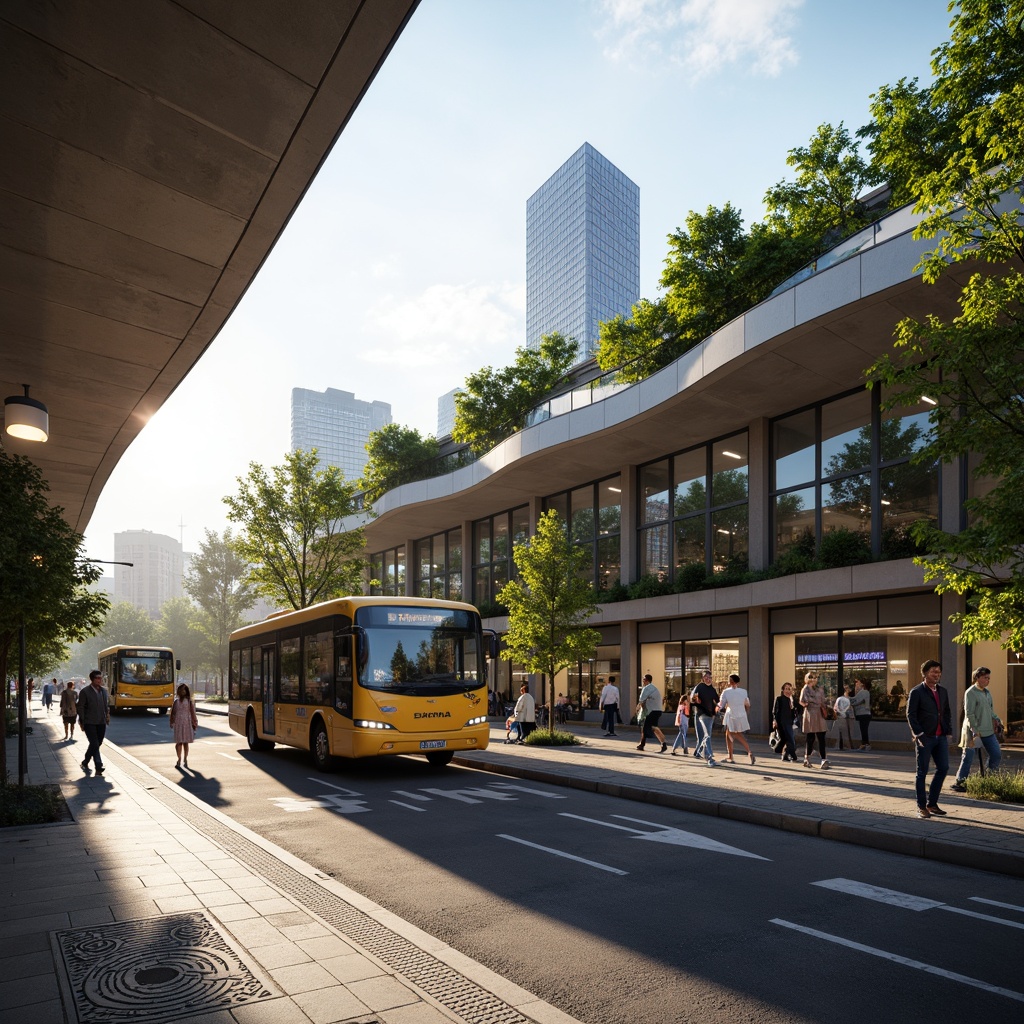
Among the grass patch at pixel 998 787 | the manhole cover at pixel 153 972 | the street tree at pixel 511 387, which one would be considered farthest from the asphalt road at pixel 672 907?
the street tree at pixel 511 387

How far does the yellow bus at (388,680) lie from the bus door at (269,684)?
1.69 metres

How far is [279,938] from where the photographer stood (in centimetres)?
527

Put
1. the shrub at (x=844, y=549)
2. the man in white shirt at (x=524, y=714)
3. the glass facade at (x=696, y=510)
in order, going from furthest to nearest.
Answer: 1. the glass facade at (x=696, y=510)
2. the man in white shirt at (x=524, y=714)
3. the shrub at (x=844, y=549)

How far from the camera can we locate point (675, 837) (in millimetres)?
9469

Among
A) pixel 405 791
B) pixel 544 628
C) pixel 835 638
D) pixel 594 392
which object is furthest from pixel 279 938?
pixel 594 392

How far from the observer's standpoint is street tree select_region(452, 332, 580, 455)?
139 ft

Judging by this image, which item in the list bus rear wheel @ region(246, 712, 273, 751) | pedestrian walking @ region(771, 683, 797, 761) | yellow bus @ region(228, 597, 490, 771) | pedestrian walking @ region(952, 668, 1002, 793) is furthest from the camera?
bus rear wheel @ region(246, 712, 273, 751)

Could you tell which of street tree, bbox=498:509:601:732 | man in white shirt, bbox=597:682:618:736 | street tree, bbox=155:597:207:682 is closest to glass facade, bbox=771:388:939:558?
man in white shirt, bbox=597:682:618:736

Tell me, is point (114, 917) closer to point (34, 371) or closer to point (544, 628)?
point (34, 371)

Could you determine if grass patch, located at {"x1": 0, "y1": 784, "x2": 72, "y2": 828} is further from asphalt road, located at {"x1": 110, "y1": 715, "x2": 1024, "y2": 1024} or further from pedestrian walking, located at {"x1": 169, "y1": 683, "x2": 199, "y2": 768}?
pedestrian walking, located at {"x1": 169, "y1": 683, "x2": 199, "y2": 768}

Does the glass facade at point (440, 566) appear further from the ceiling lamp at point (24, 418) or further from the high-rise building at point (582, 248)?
the high-rise building at point (582, 248)

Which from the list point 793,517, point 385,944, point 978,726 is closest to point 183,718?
point 385,944

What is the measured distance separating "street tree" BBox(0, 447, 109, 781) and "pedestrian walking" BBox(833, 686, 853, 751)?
54.6 ft

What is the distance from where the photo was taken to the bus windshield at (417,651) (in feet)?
47.4
